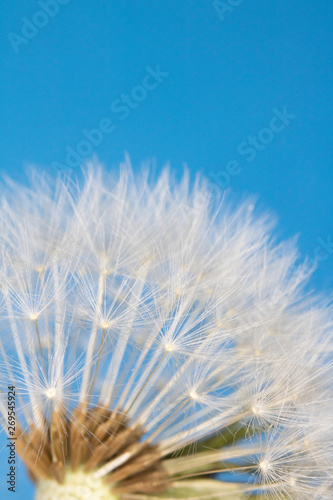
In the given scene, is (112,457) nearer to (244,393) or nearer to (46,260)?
(244,393)

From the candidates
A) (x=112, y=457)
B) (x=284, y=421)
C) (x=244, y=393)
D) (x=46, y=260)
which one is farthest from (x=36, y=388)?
(x=284, y=421)

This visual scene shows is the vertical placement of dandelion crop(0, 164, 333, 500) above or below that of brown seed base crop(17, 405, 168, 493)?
above

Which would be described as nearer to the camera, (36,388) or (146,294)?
(36,388)

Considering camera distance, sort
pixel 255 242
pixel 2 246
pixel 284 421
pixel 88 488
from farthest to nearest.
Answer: pixel 255 242
pixel 2 246
pixel 284 421
pixel 88 488

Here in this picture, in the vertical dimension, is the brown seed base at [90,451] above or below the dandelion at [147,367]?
below

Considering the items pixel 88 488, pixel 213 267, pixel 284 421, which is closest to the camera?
pixel 88 488

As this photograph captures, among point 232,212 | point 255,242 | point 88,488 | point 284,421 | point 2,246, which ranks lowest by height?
point 88,488

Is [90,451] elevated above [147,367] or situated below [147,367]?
below

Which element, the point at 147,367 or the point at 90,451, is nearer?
the point at 90,451
